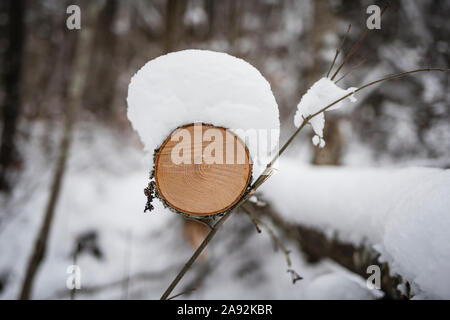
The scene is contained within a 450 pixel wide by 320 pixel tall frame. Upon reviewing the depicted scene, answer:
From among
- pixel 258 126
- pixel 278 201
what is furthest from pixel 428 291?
pixel 278 201

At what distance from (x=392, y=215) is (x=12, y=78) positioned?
691 centimetres

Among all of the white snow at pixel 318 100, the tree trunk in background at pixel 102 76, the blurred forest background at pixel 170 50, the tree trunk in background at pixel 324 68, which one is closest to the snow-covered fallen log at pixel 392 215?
the white snow at pixel 318 100

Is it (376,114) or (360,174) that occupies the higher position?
(376,114)

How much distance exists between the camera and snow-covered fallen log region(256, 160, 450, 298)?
3.11 ft

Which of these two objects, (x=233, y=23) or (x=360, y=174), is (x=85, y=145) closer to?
(x=233, y=23)

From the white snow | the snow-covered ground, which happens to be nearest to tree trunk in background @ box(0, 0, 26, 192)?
the snow-covered ground

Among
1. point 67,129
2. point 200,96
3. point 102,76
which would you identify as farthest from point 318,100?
point 102,76

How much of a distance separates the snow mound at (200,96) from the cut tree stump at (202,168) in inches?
1.9

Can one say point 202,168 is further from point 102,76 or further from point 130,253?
point 102,76

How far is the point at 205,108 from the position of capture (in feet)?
2.80

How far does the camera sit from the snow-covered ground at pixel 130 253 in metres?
2.57

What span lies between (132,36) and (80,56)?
5.15m

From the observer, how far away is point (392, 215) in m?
1.19

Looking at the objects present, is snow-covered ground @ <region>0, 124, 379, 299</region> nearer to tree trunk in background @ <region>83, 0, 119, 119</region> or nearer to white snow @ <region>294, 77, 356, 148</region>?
white snow @ <region>294, 77, 356, 148</region>
